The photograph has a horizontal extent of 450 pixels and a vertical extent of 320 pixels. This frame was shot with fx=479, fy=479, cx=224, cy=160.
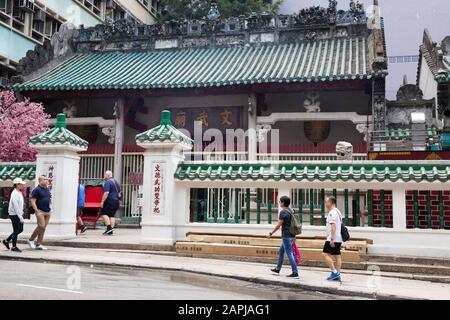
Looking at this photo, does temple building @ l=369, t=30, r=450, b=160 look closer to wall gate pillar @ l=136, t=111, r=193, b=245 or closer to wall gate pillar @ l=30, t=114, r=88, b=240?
wall gate pillar @ l=136, t=111, r=193, b=245

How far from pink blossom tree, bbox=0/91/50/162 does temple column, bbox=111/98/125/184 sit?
241 centimetres

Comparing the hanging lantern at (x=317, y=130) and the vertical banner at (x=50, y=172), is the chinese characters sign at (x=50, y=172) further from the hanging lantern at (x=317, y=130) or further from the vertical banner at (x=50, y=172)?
the hanging lantern at (x=317, y=130)

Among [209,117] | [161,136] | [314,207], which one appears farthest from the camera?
[209,117]

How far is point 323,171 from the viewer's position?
9.44m

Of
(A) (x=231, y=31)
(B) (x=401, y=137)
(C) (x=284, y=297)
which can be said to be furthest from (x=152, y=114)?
(C) (x=284, y=297)

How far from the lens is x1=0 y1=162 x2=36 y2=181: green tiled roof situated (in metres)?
11.2

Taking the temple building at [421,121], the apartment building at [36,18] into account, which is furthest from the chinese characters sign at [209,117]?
the apartment building at [36,18]

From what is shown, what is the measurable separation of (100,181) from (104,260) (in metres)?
7.61

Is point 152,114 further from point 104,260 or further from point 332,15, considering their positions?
point 104,260

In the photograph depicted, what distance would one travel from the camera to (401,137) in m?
14.1

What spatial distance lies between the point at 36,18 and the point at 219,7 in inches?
410

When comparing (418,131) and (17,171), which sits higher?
(418,131)

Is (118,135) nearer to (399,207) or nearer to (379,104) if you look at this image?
(379,104)

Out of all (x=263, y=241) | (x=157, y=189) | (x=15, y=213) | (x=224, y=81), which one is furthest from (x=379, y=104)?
(x=15, y=213)
